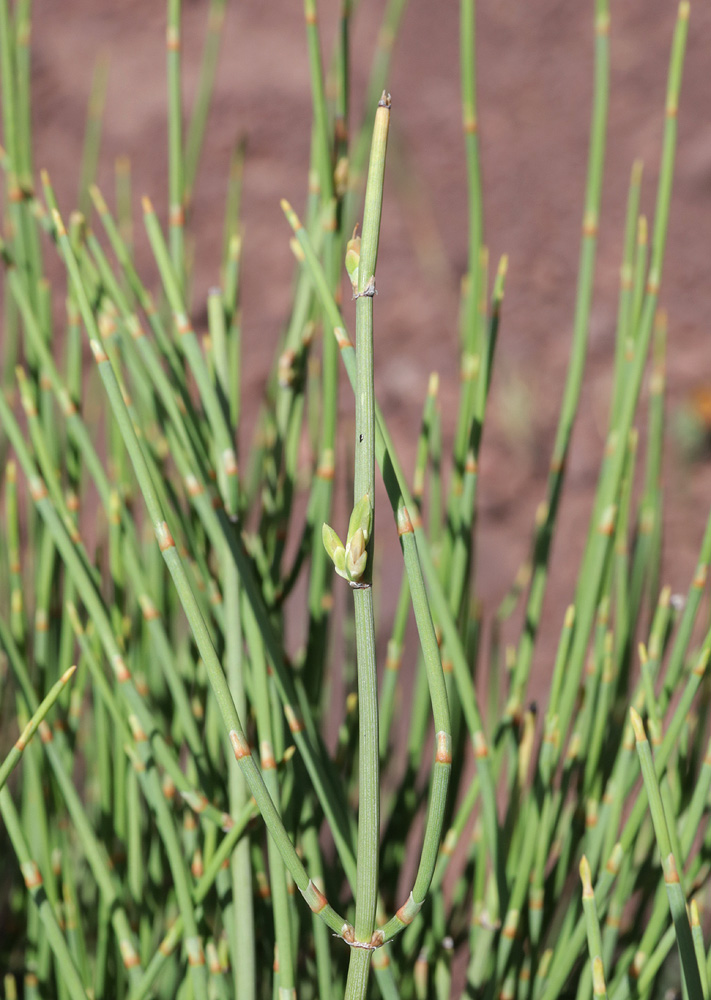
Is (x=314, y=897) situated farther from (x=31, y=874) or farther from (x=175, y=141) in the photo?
(x=175, y=141)

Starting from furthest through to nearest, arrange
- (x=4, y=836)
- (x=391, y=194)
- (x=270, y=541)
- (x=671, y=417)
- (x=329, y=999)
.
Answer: (x=391, y=194)
(x=671, y=417)
(x=4, y=836)
(x=270, y=541)
(x=329, y=999)

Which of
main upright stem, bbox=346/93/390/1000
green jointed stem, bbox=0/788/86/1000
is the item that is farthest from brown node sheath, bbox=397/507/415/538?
green jointed stem, bbox=0/788/86/1000

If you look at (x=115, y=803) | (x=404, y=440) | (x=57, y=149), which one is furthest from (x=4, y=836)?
(x=57, y=149)

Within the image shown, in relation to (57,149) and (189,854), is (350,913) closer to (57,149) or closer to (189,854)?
(189,854)

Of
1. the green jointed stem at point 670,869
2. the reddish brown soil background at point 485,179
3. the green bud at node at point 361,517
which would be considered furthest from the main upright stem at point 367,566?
the reddish brown soil background at point 485,179

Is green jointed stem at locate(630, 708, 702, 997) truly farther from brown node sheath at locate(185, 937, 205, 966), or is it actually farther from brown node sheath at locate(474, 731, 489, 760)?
brown node sheath at locate(185, 937, 205, 966)

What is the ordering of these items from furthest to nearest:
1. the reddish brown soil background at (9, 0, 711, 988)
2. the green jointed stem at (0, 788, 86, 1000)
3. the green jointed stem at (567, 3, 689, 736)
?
the reddish brown soil background at (9, 0, 711, 988), the green jointed stem at (567, 3, 689, 736), the green jointed stem at (0, 788, 86, 1000)
